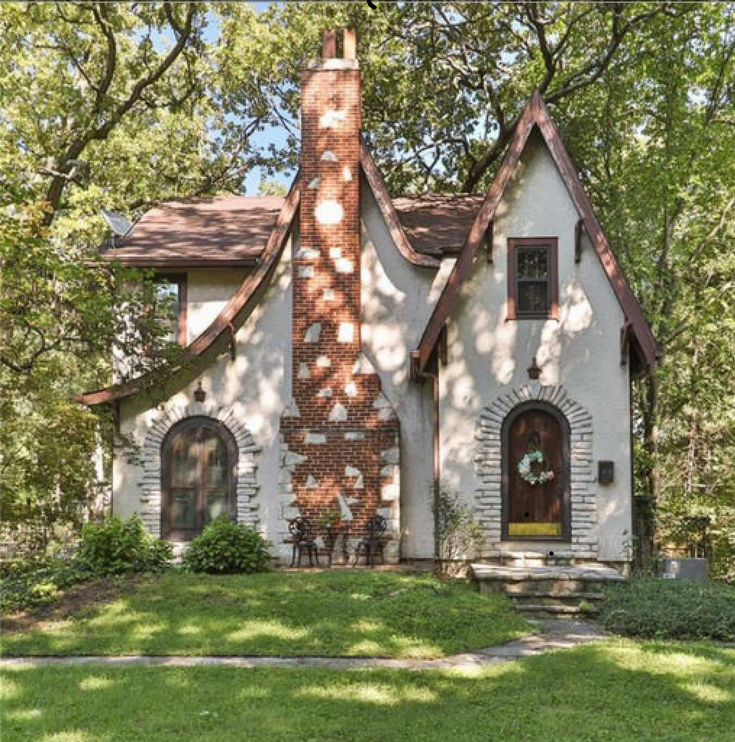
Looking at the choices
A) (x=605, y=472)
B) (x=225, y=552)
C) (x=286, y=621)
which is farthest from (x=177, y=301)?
(x=605, y=472)

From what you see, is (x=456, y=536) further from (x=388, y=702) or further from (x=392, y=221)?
(x=388, y=702)

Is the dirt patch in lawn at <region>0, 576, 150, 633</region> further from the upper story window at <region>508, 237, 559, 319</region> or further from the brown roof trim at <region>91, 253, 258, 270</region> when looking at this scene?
the upper story window at <region>508, 237, 559, 319</region>

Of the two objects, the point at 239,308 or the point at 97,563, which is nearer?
the point at 97,563

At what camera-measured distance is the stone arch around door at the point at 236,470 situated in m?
13.2

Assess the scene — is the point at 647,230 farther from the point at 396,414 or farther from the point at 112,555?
the point at 112,555

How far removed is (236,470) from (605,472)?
5820 mm

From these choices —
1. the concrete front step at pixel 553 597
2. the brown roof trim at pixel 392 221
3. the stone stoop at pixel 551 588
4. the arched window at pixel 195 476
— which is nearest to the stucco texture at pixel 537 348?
the brown roof trim at pixel 392 221

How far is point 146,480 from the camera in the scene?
13.3 m

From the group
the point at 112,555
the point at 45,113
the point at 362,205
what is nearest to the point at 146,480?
the point at 112,555

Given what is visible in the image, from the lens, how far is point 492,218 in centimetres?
1257

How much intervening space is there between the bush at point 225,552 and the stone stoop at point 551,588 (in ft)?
10.6

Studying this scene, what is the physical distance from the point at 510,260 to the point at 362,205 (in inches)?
107

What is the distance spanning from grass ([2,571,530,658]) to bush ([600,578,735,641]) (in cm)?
120

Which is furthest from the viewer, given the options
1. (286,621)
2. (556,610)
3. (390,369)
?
(390,369)
